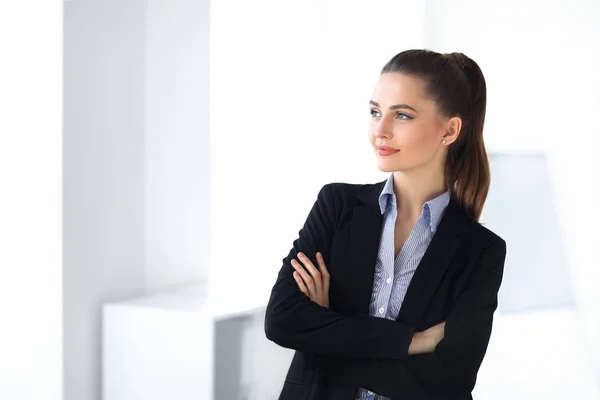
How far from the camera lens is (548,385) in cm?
425

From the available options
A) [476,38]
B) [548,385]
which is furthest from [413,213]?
[476,38]

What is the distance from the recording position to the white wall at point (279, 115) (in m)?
3.83

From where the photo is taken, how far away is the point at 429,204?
216 centimetres

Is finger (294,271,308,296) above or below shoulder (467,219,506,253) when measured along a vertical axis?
Result: below

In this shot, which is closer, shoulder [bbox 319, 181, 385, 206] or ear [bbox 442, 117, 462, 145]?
ear [bbox 442, 117, 462, 145]

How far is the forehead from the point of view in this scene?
207 centimetres

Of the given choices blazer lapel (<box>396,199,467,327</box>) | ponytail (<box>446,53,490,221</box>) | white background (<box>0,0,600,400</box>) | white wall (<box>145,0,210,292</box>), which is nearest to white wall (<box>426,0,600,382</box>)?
white background (<box>0,0,600,400</box>)

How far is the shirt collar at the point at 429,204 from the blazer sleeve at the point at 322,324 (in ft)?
0.42

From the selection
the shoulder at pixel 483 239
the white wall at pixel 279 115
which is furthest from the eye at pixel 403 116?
the white wall at pixel 279 115

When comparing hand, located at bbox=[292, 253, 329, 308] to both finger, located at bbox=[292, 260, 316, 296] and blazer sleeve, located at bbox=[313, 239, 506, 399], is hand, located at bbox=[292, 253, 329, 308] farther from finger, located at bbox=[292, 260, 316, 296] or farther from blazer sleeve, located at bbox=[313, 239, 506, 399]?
blazer sleeve, located at bbox=[313, 239, 506, 399]

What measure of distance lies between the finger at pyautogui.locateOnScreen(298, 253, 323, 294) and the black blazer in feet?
0.13

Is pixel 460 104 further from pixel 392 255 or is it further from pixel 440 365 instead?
pixel 440 365

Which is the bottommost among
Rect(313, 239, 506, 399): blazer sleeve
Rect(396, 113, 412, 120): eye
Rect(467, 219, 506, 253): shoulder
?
Rect(313, 239, 506, 399): blazer sleeve

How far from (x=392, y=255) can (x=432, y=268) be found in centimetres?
11
